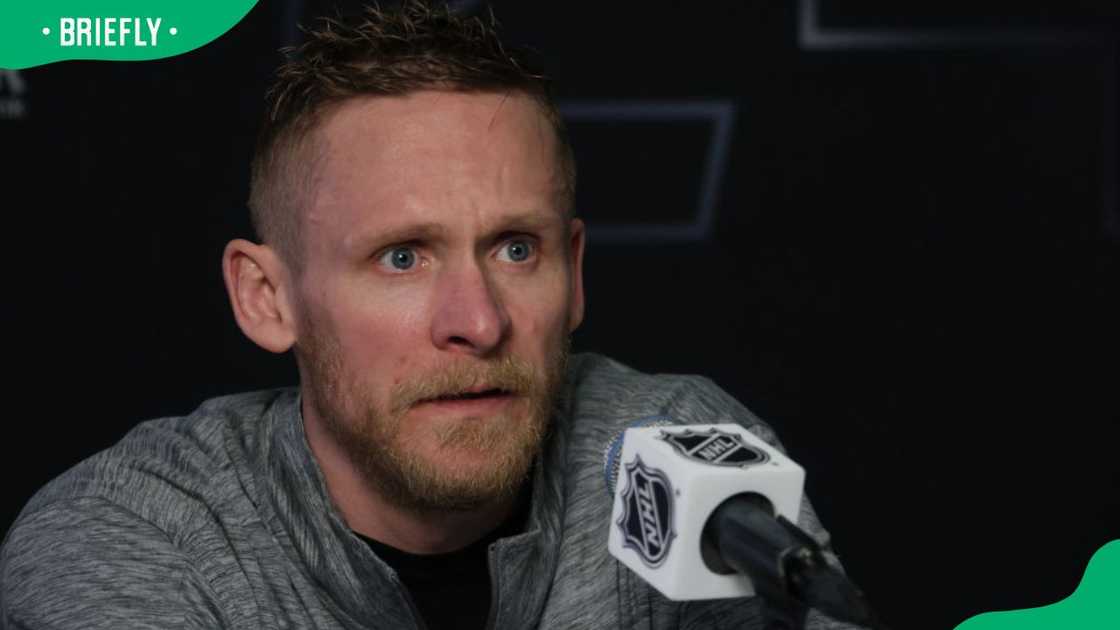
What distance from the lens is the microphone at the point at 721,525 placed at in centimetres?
83

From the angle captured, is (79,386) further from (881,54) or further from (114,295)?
(881,54)

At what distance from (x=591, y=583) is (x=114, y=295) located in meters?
1.15

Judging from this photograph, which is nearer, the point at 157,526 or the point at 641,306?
the point at 157,526

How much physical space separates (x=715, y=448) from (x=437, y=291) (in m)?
0.48

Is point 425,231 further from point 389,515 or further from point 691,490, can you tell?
point 691,490

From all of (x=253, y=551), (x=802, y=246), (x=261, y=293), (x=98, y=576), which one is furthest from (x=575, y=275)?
(x=802, y=246)

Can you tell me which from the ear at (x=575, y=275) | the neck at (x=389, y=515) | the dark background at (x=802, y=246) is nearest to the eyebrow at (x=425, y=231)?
the ear at (x=575, y=275)

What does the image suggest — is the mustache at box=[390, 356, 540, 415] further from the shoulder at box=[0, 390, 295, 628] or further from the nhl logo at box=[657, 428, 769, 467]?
the nhl logo at box=[657, 428, 769, 467]

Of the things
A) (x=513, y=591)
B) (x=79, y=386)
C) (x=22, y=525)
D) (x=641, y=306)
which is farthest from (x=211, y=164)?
(x=513, y=591)

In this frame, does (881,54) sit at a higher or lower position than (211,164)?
higher

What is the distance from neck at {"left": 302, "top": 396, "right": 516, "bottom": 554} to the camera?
1543mm

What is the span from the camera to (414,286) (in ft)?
4.63

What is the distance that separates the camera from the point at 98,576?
1359 mm

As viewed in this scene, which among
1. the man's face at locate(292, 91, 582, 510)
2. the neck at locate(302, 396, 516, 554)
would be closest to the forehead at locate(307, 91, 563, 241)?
the man's face at locate(292, 91, 582, 510)
